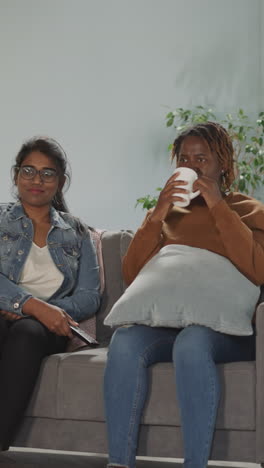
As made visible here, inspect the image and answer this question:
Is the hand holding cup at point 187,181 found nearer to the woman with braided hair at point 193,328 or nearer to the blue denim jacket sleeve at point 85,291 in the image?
the woman with braided hair at point 193,328

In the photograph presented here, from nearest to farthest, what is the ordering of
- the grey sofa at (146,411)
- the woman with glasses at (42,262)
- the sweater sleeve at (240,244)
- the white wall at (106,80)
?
the grey sofa at (146,411) < the sweater sleeve at (240,244) < the woman with glasses at (42,262) < the white wall at (106,80)

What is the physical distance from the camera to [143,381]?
2131 mm

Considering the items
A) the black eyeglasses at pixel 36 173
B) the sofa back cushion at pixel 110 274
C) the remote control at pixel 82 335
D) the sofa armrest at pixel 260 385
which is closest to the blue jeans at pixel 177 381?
the sofa armrest at pixel 260 385

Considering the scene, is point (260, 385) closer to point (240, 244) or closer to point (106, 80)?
point (240, 244)

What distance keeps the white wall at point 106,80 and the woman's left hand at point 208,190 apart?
2.34m

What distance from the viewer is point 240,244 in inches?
90.9

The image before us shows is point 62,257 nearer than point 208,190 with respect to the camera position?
No

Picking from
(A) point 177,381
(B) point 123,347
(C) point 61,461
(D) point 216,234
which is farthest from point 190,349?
(C) point 61,461

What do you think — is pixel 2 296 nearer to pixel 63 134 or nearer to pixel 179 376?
pixel 179 376

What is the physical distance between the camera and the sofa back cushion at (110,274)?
2.78 m

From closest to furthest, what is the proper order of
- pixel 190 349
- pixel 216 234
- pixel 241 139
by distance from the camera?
pixel 190 349 → pixel 216 234 → pixel 241 139

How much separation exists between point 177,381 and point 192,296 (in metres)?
0.25

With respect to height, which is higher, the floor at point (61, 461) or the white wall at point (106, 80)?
the white wall at point (106, 80)

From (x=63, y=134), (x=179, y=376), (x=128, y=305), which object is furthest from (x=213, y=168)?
(x=63, y=134)
